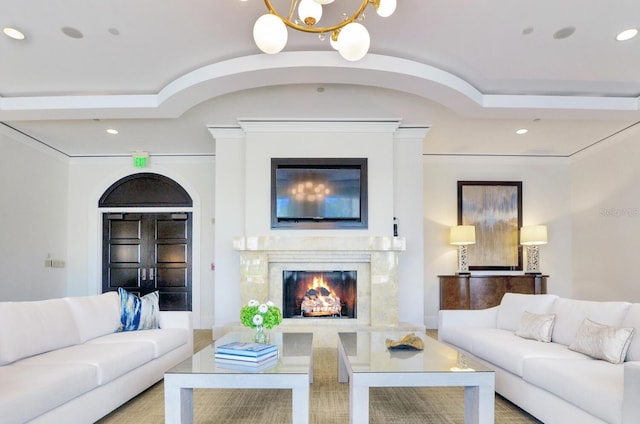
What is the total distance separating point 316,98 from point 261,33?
2480 millimetres

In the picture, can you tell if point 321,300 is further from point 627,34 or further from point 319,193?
point 627,34

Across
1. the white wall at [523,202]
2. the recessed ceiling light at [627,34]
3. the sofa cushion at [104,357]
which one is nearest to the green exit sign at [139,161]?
the sofa cushion at [104,357]

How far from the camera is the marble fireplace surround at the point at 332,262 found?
18.4 feet

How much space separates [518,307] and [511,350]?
3.43 ft

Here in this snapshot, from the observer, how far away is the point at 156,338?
12.4ft

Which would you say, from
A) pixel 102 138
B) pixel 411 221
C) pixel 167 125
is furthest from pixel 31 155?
pixel 411 221

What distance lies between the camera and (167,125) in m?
5.84

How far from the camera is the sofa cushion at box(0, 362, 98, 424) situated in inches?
85.8

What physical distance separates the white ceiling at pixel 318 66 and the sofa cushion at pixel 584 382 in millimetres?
2413

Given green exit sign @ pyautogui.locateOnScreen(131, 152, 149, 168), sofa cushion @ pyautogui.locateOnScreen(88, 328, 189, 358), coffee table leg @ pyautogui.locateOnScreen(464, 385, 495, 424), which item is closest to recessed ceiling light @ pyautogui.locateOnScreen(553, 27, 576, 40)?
coffee table leg @ pyautogui.locateOnScreen(464, 385, 495, 424)

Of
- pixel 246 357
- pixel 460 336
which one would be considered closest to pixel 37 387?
pixel 246 357

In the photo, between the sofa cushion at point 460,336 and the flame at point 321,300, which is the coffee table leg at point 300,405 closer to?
the sofa cushion at point 460,336

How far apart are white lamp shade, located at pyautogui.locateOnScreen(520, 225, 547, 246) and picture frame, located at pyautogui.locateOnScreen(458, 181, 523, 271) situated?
15.6 inches

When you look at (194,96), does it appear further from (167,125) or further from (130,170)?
(130,170)
